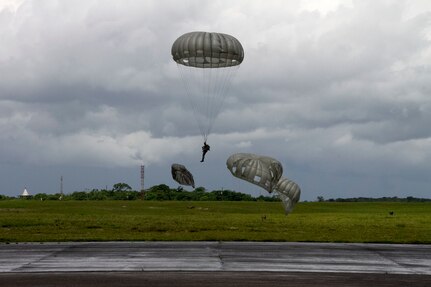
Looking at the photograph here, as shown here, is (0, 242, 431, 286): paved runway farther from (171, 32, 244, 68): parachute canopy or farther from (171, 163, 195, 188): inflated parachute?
(171, 32, 244, 68): parachute canopy

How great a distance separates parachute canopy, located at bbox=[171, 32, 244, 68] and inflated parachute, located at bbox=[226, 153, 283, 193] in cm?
649

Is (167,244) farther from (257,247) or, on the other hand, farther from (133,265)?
(133,265)

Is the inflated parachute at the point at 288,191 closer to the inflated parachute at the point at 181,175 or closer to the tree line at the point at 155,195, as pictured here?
the inflated parachute at the point at 181,175

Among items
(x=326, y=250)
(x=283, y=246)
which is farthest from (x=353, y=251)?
(x=283, y=246)

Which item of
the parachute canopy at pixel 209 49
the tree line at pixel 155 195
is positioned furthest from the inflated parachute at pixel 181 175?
the tree line at pixel 155 195

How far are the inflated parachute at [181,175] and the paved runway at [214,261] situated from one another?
1002 cm

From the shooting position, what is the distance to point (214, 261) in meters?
29.9

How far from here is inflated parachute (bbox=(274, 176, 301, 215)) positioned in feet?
173

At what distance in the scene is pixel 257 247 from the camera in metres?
37.0

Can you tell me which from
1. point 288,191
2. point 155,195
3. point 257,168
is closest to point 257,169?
point 257,168

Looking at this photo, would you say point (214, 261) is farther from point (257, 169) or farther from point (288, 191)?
point (288, 191)

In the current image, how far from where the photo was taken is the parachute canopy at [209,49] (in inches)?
1654

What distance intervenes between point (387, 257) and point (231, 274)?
11.2m

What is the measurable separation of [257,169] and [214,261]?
41.7 ft
